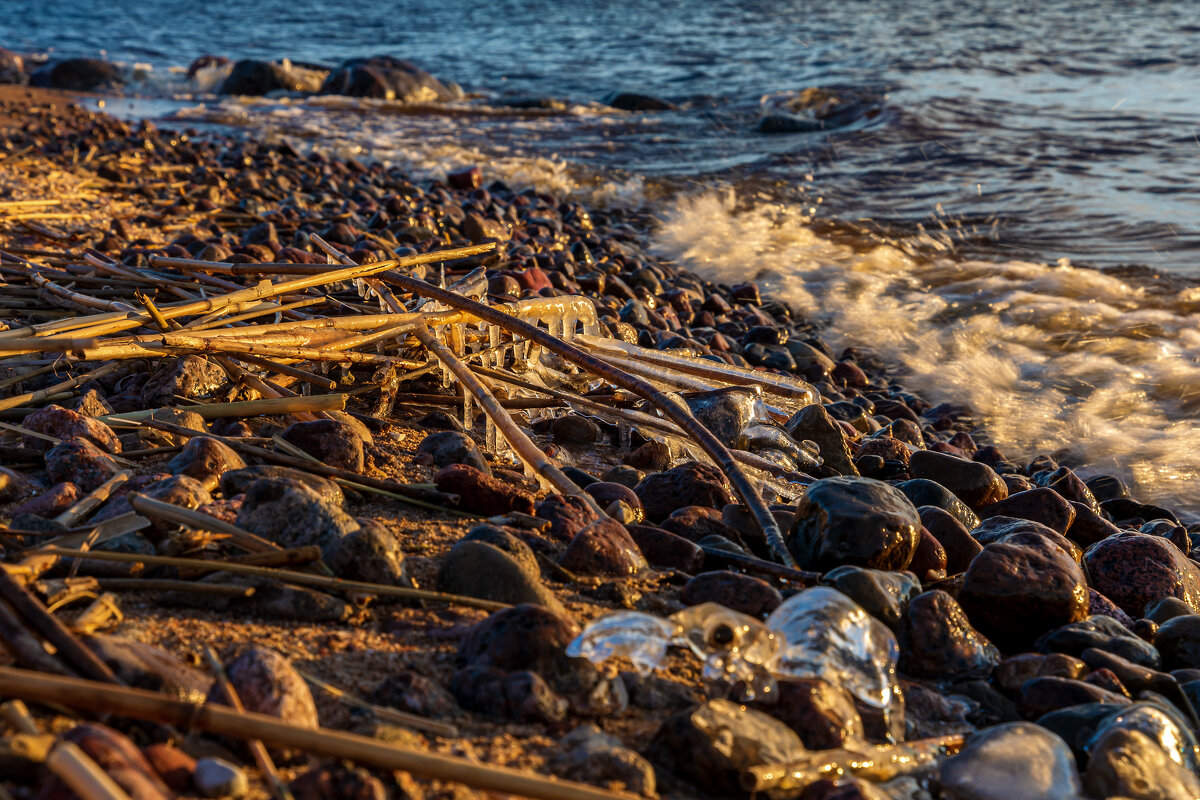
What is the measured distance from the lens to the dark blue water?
698cm

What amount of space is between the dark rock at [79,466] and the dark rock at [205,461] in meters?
0.11

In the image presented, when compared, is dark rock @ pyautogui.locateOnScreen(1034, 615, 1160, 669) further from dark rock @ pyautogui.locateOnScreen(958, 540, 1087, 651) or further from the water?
the water

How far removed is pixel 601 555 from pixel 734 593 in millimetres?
247

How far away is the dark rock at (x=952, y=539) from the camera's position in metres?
2.00

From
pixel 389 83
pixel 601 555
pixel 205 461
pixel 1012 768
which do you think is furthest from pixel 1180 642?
pixel 389 83

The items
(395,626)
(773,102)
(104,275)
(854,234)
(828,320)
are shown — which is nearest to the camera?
(395,626)

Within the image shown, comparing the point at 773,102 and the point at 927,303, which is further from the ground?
the point at 773,102

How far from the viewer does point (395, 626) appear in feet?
4.58

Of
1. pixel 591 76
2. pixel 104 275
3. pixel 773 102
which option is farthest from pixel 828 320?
pixel 591 76

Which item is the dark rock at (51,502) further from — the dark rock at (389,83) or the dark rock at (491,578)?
the dark rock at (389,83)

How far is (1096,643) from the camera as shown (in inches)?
66.0

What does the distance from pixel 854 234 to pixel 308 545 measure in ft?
19.3

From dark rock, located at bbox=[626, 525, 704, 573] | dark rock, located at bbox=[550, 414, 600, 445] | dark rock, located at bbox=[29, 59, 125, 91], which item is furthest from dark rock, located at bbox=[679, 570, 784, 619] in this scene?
dark rock, located at bbox=[29, 59, 125, 91]

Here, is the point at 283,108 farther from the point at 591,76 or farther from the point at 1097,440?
the point at 1097,440
